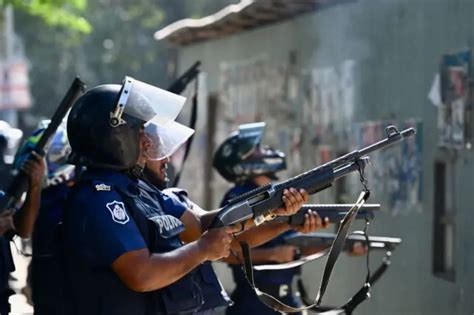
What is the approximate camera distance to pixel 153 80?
3856 cm

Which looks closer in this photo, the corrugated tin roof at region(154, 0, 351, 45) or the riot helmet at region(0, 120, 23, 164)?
the riot helmet at region(0, 120, 23, 164)

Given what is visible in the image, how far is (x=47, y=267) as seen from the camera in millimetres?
4656

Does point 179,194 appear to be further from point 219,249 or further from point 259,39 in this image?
point 259,39

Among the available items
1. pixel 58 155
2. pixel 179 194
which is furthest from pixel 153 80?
pixel 179 194

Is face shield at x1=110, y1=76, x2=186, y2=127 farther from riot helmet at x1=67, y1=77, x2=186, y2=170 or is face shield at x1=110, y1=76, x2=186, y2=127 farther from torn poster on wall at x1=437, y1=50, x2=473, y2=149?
torn poster on wall at x1=437, y1=50, x2=473, y2=149

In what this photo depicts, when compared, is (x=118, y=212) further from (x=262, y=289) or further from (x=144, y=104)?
(x=262, y=289)

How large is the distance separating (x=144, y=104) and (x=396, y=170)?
5.25m

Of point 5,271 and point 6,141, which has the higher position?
point 6,141

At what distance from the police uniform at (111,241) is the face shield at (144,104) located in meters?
0.25

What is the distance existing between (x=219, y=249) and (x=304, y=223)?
96cm

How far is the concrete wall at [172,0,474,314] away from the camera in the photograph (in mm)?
8164

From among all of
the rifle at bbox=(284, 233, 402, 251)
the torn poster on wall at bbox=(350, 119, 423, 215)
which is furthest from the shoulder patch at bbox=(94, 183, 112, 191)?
the torn poster on wall at bbox=(350, 119, 423, 215)

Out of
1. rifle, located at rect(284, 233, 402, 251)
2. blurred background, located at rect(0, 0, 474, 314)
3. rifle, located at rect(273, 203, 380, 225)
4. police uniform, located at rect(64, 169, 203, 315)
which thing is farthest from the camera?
blurred background, located at rect(0, 0, 474, 314)

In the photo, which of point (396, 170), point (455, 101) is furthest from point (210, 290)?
point (396, 170)
